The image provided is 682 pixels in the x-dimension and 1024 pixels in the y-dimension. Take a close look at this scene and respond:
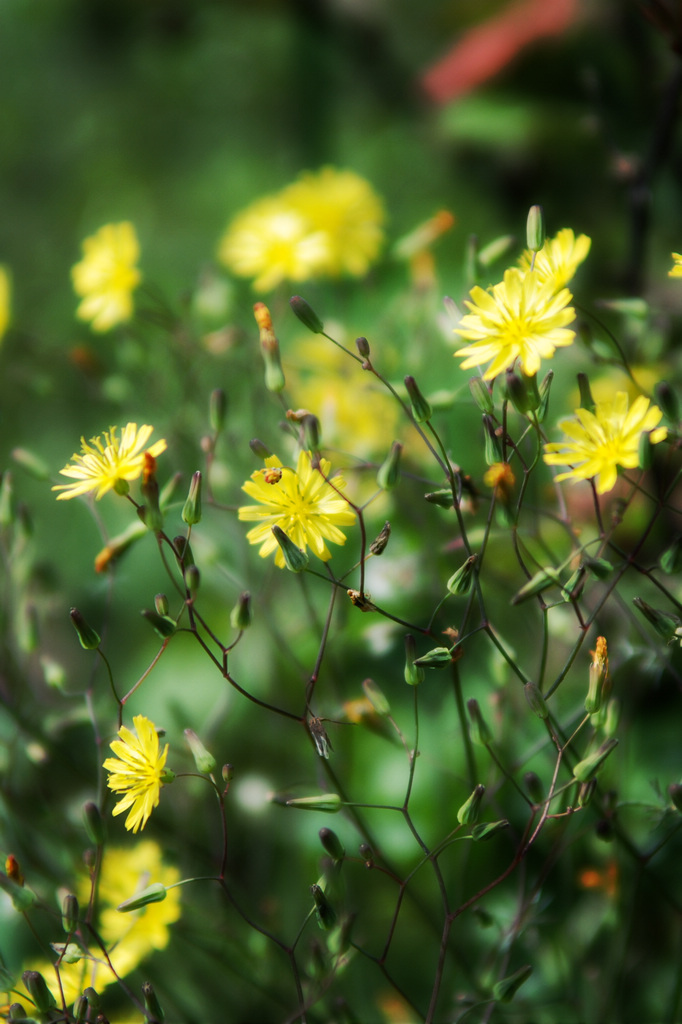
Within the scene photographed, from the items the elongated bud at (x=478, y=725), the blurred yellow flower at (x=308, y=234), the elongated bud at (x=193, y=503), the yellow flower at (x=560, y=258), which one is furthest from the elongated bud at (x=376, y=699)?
the blurred yellow flower at (x=308, y=234)

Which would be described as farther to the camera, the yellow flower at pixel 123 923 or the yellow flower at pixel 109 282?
the yellow flower at pixel 109 282

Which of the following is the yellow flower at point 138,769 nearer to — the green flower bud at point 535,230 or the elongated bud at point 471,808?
the elongated bud at point 471,808

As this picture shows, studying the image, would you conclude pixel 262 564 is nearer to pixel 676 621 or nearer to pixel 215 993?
pixel 215 993

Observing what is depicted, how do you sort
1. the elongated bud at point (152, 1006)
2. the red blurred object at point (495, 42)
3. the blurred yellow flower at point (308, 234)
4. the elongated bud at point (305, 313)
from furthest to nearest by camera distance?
the red blurred object at point (495, 42), the blurred yellow flower at point (308, 234), the elongated bud at point (305, 313), the elongated bud at point (152, 1006)

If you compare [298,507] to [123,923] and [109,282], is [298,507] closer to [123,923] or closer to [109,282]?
[123,923]

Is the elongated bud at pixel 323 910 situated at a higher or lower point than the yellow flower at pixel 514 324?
lower

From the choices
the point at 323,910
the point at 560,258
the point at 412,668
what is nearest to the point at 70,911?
the point at 323,910

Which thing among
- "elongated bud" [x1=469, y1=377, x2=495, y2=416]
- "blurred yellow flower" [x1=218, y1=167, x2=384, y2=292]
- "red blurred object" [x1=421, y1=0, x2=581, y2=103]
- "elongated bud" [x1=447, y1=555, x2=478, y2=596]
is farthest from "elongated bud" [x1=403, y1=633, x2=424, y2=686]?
"red blurred object" [x1=421, y1=0, x2=581, y2=103]

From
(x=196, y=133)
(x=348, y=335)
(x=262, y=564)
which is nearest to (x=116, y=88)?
(x=196, y=133)
